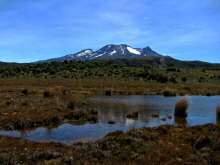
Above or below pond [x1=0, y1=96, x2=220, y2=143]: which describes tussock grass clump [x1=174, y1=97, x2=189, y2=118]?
above

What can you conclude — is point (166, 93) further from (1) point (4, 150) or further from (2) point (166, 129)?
(1) point (4, 150)

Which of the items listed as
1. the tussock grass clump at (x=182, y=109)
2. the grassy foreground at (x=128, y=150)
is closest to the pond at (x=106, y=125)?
→ the tussock grass clump at (x=182, y=109)

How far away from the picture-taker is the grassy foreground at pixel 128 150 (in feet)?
31.1

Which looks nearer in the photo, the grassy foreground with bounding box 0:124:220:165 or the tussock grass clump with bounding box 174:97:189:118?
the grassy foreground with bounding box 0:124:220:165

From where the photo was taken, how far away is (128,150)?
419 inches

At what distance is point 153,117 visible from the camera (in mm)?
21453

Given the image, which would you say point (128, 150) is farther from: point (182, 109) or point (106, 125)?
point (182, 109)

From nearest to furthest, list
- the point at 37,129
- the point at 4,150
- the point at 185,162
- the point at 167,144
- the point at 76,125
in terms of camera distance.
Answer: the point at 185,162 < the point at 4,150 < the point at 167,144 < the point at 37,129 < the point at 76,125

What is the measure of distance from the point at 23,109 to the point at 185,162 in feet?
48.0

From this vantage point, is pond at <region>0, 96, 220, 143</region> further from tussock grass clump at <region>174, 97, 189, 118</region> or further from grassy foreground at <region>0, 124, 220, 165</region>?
grassy foreground at <region>0, 124, 220, 165</region>

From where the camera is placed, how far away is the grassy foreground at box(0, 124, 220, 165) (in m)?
9.48

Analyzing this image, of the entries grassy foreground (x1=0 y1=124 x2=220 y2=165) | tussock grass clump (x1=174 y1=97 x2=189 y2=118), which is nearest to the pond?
tussock grass clump (x1=174 y1=97 x2=189 y2=118)

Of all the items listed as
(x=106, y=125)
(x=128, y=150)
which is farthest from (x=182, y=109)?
(x=128, y=150)

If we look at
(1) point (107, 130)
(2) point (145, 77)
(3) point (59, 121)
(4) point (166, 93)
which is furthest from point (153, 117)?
(2) point (145, 77)
